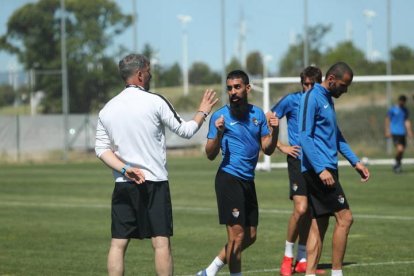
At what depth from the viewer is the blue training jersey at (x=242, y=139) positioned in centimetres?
1138

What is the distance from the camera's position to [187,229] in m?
18.2

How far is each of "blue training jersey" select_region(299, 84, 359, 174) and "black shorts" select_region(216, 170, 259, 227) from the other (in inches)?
26.3

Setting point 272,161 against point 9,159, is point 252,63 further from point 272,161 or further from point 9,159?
point 272,161

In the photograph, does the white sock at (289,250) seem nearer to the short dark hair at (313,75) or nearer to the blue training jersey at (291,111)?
the blue training jersey at (291,111)

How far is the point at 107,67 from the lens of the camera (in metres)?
61.2

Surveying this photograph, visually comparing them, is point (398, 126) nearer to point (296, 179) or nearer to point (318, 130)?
point (296, 179)

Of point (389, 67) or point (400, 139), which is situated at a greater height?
point (389, 67)

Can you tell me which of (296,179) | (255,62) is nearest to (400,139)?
(296,179)

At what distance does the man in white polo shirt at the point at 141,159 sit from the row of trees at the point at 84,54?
44.2m

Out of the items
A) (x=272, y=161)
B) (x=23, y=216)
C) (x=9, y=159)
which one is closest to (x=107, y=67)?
(x=9, y=159)

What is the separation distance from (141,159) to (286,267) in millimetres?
3413

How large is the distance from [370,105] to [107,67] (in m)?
19.4

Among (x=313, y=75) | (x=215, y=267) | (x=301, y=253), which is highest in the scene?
(x=313, y=75)

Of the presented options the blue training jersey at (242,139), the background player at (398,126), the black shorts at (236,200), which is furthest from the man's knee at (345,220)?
the background player at (398,126)
